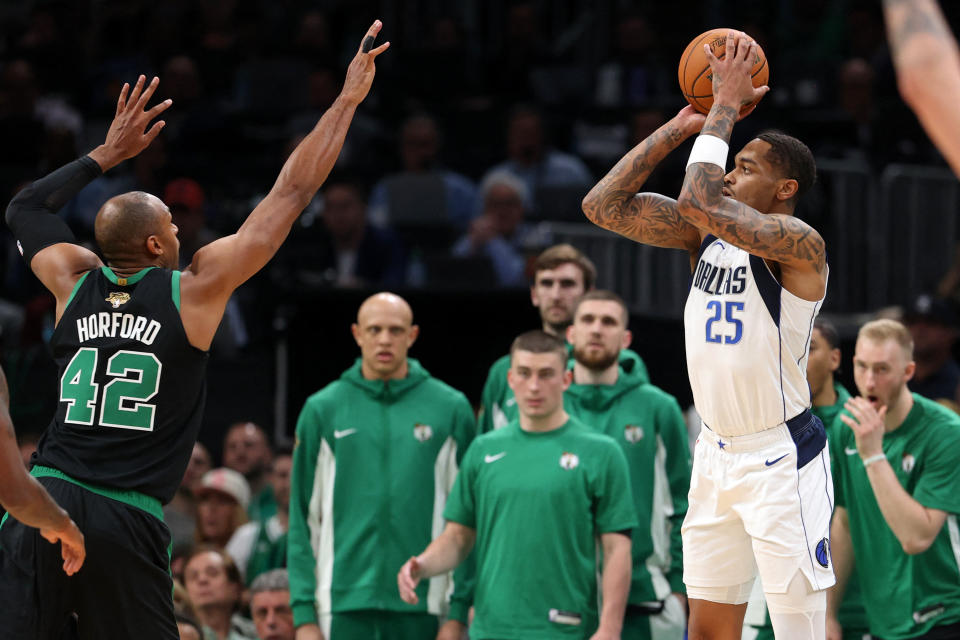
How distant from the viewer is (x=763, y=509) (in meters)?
5.58

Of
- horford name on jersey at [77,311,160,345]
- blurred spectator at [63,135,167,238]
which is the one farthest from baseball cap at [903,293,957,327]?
blurred spectator at [63,135,167,238]

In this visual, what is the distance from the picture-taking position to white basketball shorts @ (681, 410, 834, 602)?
5.57m

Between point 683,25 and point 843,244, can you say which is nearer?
point 843,244

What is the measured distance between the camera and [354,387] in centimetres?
823

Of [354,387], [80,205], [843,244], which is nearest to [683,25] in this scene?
[843,244]

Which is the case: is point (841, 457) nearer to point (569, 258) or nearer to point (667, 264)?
point (569, 258)

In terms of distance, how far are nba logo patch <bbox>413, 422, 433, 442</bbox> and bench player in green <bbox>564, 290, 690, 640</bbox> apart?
0.87m

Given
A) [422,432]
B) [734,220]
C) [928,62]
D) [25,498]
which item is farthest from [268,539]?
[928,62]

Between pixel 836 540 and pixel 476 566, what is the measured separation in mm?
1917

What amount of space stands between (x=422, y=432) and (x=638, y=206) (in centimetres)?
249

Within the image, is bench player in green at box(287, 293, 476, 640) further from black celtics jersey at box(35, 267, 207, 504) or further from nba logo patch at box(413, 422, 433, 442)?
black celtics jersey at box(35, 267, 207, 504)

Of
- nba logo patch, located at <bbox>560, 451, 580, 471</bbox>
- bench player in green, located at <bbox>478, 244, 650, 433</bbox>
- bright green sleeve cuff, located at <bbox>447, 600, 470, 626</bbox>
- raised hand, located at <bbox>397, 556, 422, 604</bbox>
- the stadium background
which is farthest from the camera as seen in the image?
the stadium background

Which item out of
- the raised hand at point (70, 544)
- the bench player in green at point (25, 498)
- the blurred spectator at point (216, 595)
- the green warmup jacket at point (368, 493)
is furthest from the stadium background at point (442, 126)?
the bench player in green at point (25, 498)

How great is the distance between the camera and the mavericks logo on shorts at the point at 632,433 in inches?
317
